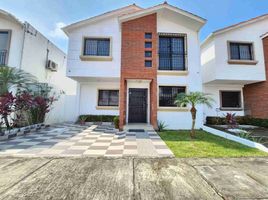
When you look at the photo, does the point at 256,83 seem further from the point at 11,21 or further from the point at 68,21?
the point at 11,21

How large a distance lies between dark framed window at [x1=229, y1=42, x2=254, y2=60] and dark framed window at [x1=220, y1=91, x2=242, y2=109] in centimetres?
332

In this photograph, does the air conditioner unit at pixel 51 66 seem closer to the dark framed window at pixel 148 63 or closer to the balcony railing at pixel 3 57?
the balcony railing at pixel 3 57

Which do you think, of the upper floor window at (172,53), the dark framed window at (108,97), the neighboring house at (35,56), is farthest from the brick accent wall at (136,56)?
the neighboring house at (35,56)

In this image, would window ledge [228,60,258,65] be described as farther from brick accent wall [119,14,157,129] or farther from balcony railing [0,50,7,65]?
balcony railing [0,50,7,65]

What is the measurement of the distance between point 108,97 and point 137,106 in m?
3.44

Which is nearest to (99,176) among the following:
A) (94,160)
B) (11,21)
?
(94,160)

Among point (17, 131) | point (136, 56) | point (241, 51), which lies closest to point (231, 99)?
point (241, 51)

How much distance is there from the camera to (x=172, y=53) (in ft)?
35.2

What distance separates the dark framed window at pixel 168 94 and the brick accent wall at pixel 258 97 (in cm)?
679

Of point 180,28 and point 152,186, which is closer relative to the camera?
point 152,186

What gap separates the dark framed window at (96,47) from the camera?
37.4ft

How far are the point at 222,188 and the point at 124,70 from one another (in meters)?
7.99

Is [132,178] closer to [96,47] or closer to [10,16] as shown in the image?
[96,47]

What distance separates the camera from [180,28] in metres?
10.8
